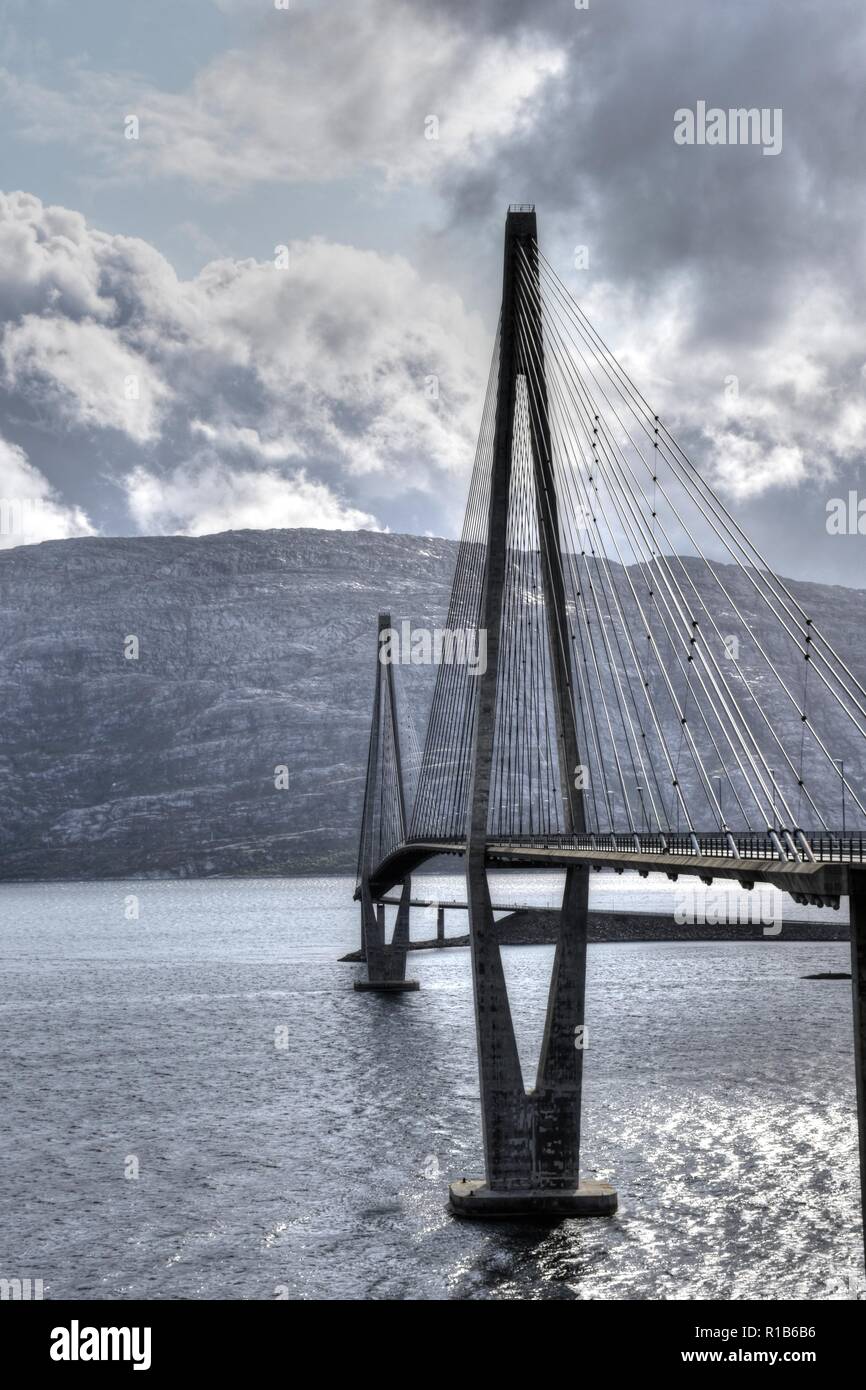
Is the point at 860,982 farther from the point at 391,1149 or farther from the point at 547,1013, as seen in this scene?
the point at 391,1149

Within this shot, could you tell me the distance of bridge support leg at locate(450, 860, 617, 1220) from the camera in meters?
33.3

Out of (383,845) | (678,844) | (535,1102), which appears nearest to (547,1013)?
(535,1102)

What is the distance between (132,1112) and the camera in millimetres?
51219

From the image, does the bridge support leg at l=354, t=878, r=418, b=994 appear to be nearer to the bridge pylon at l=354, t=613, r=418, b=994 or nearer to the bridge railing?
the bridge pylon at l=354, t=613, r=418, b=994

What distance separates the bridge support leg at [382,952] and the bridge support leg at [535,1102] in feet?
187

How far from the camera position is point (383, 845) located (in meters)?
91.4

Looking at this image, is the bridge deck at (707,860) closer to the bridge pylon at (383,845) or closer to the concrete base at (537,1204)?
the concrete base at (537,1204)

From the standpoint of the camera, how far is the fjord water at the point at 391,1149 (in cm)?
3012

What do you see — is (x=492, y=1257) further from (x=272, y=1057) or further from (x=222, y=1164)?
(x=272, y=1057)

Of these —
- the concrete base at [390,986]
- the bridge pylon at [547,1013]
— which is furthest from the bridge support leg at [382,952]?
the bridge pylon at [547,1013]

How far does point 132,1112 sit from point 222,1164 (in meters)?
10.8

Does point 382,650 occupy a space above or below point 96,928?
above

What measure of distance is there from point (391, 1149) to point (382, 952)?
5217cm
